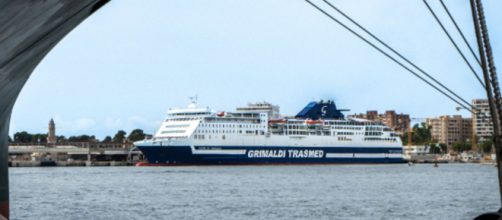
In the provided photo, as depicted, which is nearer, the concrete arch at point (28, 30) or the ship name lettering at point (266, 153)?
the concrete arch at point (28, 30)

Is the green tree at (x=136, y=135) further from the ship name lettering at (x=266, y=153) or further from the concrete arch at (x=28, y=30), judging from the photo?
the concrete arch at (x=28, y=30)

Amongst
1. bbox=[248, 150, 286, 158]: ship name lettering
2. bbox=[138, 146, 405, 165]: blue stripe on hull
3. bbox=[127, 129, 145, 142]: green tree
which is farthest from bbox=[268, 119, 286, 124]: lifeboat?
bbox=[127, 129, 145, 142]: green tree

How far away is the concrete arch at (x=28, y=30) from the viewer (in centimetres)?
638

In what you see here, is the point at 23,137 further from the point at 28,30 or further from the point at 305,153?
the point at 28,30

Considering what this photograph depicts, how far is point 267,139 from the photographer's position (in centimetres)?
8912

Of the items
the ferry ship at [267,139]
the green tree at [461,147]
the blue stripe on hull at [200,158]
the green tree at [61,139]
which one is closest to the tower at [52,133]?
the green tree at [61,139]

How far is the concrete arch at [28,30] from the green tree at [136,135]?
152554mm

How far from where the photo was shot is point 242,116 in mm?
91500

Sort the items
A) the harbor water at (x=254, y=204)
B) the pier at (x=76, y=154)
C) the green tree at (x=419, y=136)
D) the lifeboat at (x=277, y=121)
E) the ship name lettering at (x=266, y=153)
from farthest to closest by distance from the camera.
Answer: the green tree at (x=419, y=136) < the pier at (x=76, y=154) < the lifeboat at (x=277, y=121) < the ship name lettering at (x=266, y=153) < the harbor water at (x=254, y=204)

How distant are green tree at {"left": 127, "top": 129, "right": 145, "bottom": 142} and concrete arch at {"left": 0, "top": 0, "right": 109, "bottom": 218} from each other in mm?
152554

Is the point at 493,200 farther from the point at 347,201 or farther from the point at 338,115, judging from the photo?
A: the point at 338,115

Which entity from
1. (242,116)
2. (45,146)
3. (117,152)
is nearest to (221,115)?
(242,116)

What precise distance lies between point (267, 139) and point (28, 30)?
82120 millimetres

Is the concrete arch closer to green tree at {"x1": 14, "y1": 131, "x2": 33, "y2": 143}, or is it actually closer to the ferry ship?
the ferry ship
